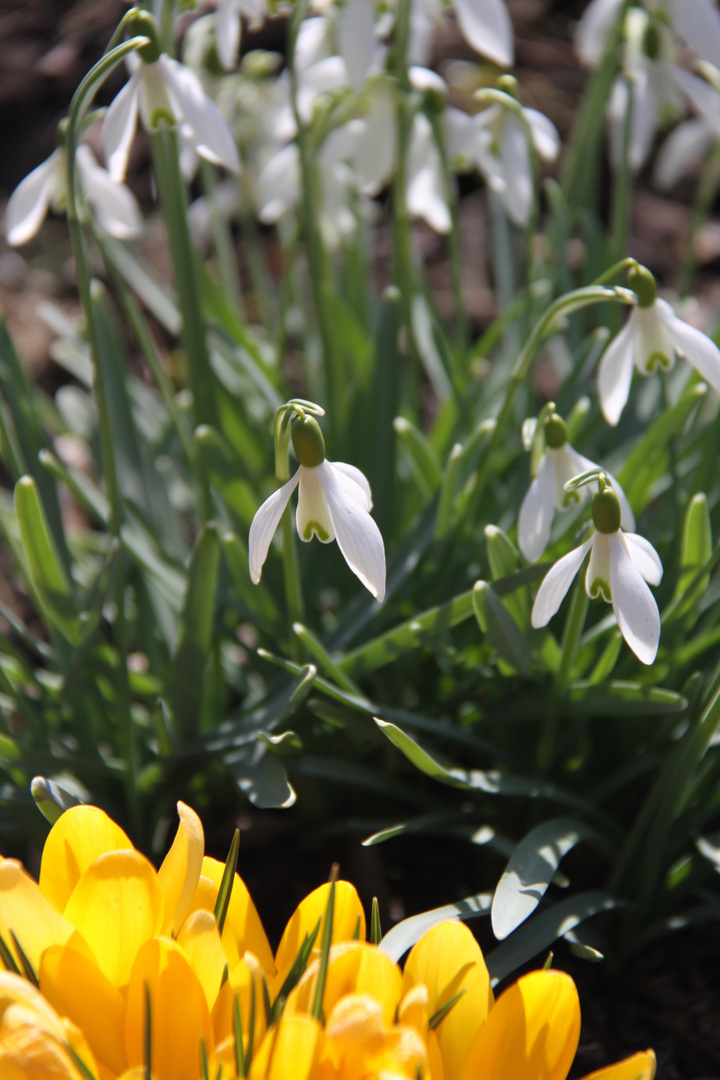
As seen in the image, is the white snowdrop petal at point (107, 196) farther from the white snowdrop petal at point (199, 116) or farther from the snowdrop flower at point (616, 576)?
the snowdrop flower at point (616, 576)

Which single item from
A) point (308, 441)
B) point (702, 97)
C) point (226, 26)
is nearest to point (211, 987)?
point (308, 441)

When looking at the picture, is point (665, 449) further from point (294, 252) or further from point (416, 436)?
point (294, 252)

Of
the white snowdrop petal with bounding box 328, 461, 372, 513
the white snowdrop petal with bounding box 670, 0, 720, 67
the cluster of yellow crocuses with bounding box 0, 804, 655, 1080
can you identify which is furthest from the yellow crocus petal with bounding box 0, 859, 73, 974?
the white snowdrop petal with bounding box 670, 0, 720, 67

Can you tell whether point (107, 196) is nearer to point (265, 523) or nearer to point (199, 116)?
point (199, 116)

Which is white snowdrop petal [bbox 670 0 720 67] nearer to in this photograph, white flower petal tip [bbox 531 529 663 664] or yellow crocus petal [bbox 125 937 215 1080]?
white flower petal tip [bbox 531 529 663 664]

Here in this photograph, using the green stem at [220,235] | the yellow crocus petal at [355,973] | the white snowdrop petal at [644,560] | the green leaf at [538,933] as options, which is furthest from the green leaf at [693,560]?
the green stem at [220,235]

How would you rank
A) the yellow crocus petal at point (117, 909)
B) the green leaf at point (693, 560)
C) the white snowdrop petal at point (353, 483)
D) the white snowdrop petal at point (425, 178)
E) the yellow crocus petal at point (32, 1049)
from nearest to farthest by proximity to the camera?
the yellow crocus petal at point (32, 1049), the yellow crocus petal at point (117, 909), the white snowdrop petal at point (353, 483), the green leaf at point (693, 560), the white snowdrop petal at point (425, 178)

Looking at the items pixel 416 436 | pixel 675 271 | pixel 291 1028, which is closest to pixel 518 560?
pixel 416 436
